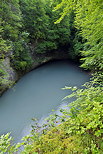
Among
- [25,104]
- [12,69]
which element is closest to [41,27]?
[12,69]

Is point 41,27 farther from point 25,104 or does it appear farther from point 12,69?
point 25,104

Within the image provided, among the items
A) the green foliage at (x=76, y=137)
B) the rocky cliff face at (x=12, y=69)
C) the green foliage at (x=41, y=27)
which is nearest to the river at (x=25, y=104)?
the rocky cliff face at (x=12, y=69)

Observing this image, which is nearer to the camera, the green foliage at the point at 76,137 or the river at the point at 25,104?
the green foliage at the point at 76,137

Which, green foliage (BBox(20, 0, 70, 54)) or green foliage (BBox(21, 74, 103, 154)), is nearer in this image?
green foliage (BBox(21, 74, 103, 154))

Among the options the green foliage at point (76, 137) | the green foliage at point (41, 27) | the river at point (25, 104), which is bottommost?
the river at point (25, 104)

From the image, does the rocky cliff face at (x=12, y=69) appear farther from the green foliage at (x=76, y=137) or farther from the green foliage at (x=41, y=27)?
the green foliage at (x=76, y=137)

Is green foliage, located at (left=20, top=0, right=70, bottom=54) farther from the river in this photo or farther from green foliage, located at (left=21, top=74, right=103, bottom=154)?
green foliage, located at (left=21, top=74, right=103, bottom=154)

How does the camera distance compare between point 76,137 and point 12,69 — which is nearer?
point 76,137

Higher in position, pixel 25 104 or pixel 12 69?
pixel 12 69

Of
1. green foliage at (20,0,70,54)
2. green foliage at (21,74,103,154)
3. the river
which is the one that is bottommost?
the river

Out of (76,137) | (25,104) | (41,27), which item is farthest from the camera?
(41,27)

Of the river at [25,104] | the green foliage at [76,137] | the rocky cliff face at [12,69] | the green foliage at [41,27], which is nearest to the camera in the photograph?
the green foliage at [76,137]

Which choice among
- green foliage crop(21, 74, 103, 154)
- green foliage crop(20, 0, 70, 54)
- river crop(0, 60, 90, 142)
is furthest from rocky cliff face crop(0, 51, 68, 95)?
green foliage crop(21, 74, 103, 154)

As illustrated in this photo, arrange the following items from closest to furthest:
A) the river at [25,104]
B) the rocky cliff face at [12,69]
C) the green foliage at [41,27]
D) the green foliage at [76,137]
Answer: the green foliage at [76,137], the river at [25,104], the rocky cliff face at [12,69], the green foliage at [41,27]
